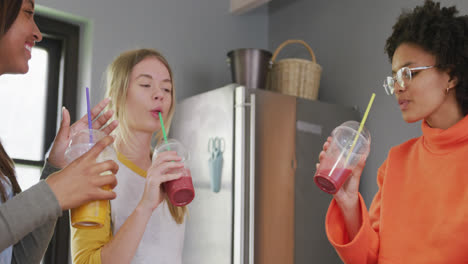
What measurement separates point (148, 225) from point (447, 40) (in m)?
0.95

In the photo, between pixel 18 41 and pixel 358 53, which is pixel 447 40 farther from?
pixel 358 53

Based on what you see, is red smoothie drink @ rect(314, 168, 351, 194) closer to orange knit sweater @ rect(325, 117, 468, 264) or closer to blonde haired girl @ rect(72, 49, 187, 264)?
orange knit sweater @ rect(325, 117, 468, 264)

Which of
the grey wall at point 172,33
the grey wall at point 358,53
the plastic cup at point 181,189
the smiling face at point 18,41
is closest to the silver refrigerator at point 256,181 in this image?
the grey wall at point 358,53

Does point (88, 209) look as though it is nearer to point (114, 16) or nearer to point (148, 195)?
point (148, 195)

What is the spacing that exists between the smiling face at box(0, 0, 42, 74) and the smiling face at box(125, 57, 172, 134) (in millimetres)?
524

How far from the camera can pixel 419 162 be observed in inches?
48.2

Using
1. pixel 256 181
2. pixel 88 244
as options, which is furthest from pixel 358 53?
pixel 88 244

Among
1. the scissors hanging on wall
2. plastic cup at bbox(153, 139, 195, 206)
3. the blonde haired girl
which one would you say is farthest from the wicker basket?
plastic cup at bbox(153, 139, 195, 206)

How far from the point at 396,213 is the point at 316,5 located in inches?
89.1

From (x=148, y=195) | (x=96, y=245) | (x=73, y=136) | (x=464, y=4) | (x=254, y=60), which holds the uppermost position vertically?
(x=464, y=4)

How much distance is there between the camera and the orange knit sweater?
1.07 m

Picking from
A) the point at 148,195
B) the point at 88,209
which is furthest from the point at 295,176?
the point at 88,209

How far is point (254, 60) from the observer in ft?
8.66

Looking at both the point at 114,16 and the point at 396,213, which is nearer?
the point at 396,213
